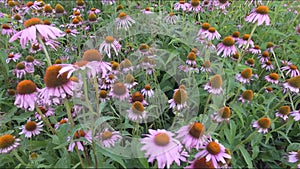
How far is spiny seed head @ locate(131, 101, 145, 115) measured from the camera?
1219 millimetres

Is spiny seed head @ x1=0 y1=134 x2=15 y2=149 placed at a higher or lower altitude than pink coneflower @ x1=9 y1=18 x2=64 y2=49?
lower

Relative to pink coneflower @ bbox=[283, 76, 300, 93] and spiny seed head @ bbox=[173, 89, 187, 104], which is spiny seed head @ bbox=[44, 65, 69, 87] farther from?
pink coneflower @ bbox=[283, 76, 300, 93]

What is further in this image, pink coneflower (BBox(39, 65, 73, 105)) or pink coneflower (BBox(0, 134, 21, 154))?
pink coneflower (BBox(0, 134, 21, 154))

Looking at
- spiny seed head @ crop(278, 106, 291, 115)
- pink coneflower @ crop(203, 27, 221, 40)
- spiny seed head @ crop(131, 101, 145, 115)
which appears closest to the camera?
spiny seed head @ crop(131, 101, 145, 115)

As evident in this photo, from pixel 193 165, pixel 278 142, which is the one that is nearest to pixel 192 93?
pixel 278 142

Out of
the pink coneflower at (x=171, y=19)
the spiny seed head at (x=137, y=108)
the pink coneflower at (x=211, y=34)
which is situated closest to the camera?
the spiny seed head at (x=137, y=108)

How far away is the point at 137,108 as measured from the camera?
4.03ft

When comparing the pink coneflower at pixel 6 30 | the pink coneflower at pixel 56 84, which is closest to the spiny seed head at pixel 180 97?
the pink coneflower at pixel 56 84

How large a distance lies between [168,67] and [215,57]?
293 millimetres

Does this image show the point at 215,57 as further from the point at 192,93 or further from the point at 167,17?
the point at 167,17

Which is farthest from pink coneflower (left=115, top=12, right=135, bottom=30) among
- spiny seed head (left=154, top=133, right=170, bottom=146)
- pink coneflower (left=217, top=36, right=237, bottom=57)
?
spiny seed head (left=154, top=133, right=170, bottom=146)

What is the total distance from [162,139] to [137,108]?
32cm

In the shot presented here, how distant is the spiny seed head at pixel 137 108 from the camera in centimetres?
122

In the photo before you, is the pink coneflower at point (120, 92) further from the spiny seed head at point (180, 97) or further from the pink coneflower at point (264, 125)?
the pink coneflower at point (264, 125)
